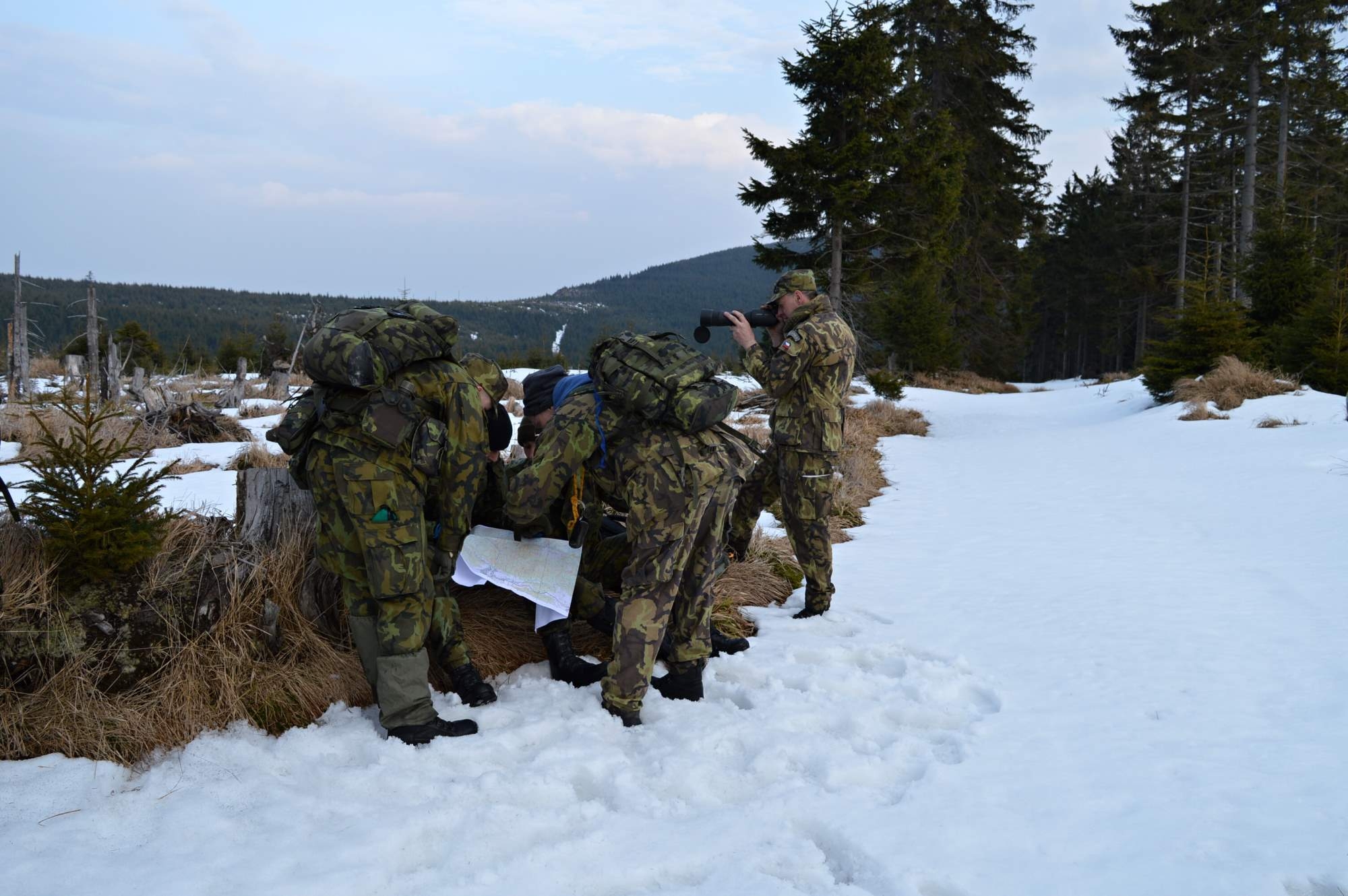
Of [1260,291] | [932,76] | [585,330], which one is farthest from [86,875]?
[585,330]

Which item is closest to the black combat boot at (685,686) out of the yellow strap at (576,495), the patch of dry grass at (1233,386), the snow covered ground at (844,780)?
the snow covered ground at (844,780)

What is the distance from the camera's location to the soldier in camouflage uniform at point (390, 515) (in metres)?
3.10

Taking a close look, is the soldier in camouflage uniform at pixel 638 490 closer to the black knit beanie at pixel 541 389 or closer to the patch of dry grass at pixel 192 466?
the black knit beanie at pixel 541 389

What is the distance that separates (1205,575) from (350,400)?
17.7 feet

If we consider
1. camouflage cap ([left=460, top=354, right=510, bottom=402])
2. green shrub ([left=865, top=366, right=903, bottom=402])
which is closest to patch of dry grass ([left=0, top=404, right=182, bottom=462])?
camouflage cap ([left=460, top=354, right=510, bottom=402])

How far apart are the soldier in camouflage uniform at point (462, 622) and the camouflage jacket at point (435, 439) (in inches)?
4.2

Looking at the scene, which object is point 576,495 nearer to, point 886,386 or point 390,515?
point 390,515

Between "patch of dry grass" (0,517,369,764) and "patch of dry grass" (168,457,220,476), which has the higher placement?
"patch of dry grass" (168,457,220,476)

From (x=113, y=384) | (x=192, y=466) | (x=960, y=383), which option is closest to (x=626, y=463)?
(x=192, y=466)

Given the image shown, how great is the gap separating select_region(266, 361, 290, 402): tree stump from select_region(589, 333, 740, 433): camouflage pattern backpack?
561 inches

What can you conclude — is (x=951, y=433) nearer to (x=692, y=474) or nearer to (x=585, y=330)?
(x=692, y=474)

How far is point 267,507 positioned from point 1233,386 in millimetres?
13742

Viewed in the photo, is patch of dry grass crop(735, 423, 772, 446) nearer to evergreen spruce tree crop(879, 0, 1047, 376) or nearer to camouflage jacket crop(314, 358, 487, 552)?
camouflage jacket crop(314, 358, 487, 552)

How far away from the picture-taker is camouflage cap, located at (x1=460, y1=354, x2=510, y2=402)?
365 centimetres
